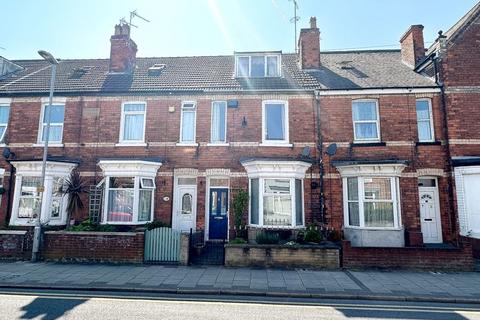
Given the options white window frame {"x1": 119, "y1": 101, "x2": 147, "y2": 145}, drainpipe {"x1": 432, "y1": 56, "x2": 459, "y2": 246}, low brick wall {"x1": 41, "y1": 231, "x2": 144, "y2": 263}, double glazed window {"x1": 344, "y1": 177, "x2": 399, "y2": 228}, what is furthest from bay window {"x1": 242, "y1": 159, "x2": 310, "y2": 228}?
drainpipe {"x1": 432, "y1": 56, "x2": 459, "y2": 246}

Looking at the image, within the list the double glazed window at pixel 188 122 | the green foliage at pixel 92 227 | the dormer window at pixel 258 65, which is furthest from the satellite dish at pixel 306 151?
the green foliage at pixel 92 227

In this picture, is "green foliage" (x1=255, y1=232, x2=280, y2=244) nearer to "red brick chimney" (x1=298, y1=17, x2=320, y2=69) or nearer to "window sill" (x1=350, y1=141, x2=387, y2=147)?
"window sill" (x1=350, y1=141, x2=387, y2=147)

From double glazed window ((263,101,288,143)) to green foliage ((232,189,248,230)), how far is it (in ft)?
8.97

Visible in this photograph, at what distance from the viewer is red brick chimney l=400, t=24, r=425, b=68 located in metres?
14.6

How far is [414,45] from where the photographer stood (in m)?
14.7

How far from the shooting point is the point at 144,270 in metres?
9.03

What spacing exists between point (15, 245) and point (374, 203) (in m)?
13.9

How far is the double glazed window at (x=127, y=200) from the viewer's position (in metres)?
11.9

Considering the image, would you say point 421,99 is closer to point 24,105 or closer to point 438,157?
point 438,157

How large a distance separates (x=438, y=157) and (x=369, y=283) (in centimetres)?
729

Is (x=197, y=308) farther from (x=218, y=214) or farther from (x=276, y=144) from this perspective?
(x=276, y=144)

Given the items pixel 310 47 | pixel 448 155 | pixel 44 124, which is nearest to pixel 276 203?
pixel 448 155

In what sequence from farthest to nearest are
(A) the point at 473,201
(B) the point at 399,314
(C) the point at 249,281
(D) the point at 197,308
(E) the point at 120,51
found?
(E) the point at 120,51 < (A) the point at 473,201 < (C) the point at 249,281 < (D) the point at 197,308 < (B) the point at 399,314

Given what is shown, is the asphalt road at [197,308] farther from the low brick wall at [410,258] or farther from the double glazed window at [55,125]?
the double glazed window at [55,125]
